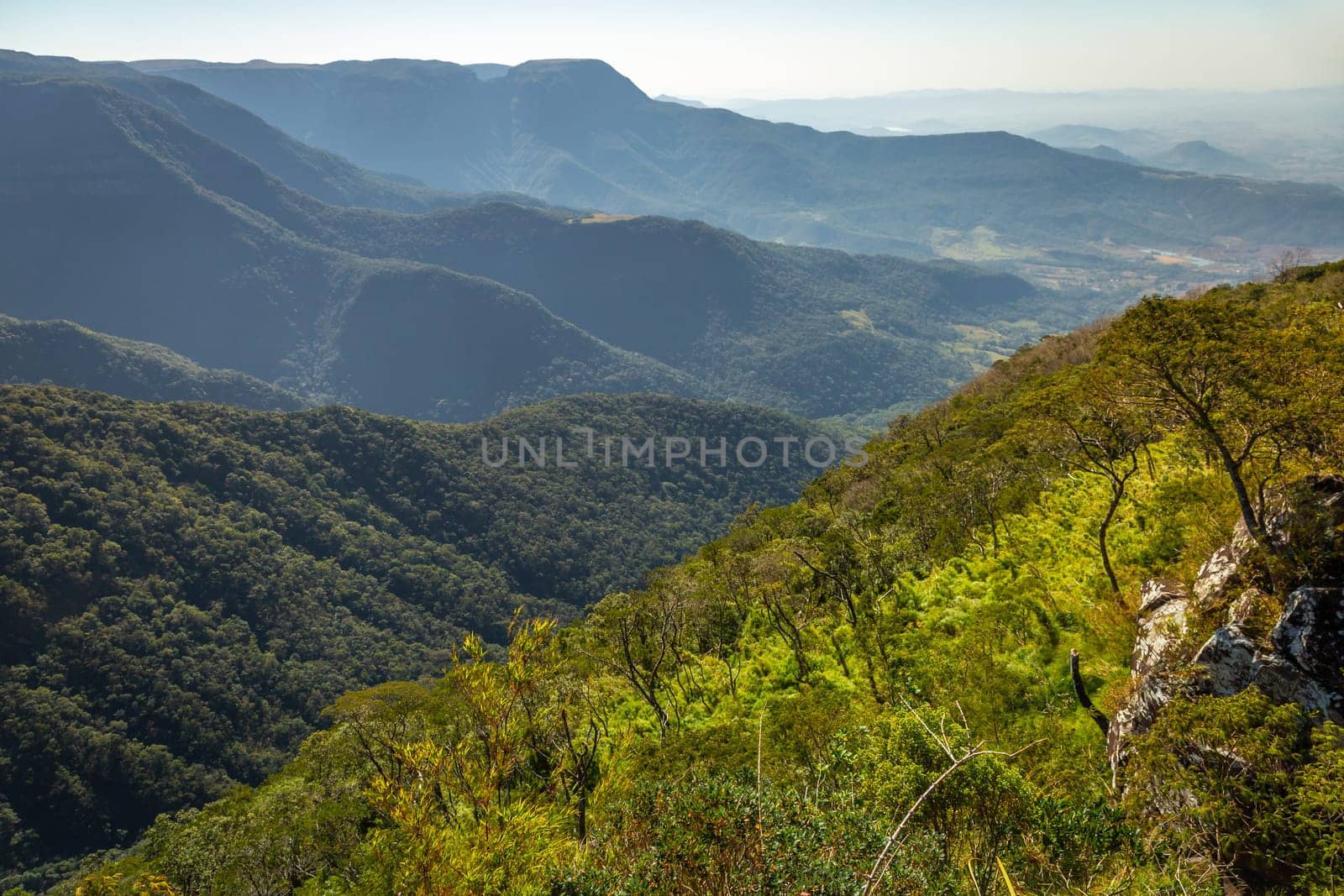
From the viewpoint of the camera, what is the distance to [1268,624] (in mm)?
9508

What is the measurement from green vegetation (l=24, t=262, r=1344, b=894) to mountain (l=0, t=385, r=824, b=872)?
7161 centimetres

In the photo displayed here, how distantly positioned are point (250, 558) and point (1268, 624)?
Result: 138854mm

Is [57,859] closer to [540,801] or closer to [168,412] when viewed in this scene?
[168,412]

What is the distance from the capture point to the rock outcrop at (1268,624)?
350 inches

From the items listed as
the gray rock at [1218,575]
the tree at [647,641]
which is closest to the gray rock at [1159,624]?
the gray rock at [1218,575]

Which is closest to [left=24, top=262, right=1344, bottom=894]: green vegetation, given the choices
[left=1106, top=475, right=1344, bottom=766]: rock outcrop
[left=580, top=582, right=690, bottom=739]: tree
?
[left=580, top=582, right=690, bottom=739]: tree

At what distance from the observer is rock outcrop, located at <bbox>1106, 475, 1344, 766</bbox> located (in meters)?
8.89

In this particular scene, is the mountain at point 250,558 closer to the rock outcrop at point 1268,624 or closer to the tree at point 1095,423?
the tree at point 1095,423

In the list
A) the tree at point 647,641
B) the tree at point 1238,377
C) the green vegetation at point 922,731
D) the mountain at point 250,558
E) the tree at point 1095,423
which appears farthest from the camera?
the mountain at point 250,558

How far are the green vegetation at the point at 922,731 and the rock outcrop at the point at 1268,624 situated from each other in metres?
0.63

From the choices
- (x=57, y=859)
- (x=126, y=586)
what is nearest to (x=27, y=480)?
(x=126, y=586)

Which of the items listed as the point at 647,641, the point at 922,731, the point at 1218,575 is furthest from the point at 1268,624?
the point at 647,641

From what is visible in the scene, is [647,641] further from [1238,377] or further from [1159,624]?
[1238,377]

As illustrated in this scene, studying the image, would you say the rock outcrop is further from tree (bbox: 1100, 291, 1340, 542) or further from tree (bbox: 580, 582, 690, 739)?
tree (bbox: 580, 582, 690, 739)
